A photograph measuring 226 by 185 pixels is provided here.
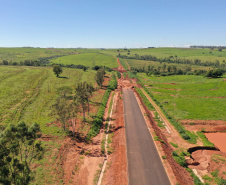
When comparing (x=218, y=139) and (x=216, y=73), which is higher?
(x=216, y=73)

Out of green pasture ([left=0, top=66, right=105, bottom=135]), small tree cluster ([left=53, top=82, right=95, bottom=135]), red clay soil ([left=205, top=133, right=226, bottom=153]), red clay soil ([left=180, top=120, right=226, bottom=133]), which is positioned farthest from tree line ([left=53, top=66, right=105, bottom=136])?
red clay soil ([left=205, top=133, right=226, bottom=153])

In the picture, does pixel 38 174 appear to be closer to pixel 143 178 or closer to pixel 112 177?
pixel 112 177

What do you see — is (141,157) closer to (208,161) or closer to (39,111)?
(208,161)

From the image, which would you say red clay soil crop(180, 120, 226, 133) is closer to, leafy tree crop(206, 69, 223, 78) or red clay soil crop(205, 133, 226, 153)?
red clay soil crop(205, 133, 226, 153)

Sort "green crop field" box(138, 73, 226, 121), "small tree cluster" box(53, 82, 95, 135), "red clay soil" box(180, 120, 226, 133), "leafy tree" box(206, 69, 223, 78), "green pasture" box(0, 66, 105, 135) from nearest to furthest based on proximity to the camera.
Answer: "small tree cluster" box(53, 82, 95, 135) → "red clay soil" box(180, 120, 226, 133) → "green pasture" box(0, 66, 105, 135) → "green crop field" box(138, 73, 226, 121) → "leafy tree" box(206, 69, 223, 78)

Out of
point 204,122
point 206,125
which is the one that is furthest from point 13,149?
point 204,122

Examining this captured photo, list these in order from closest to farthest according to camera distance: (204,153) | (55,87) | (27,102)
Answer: (204,153) → (27,102) → (55,87)

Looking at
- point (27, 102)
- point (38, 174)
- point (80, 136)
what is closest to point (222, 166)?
point (80, 136)

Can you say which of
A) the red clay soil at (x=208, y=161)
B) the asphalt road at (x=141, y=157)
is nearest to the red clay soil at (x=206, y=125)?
the red clay soil at (x=208, y=161)
